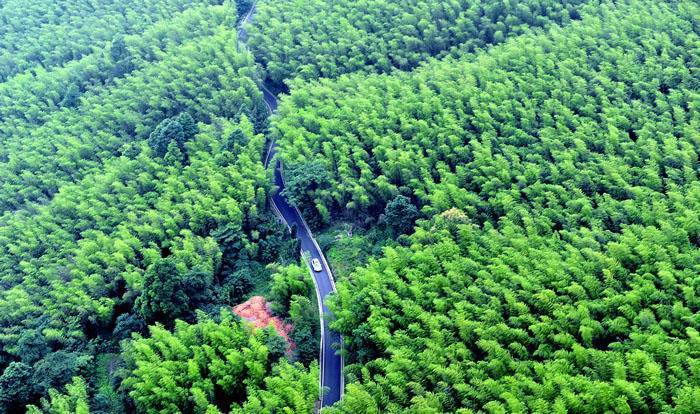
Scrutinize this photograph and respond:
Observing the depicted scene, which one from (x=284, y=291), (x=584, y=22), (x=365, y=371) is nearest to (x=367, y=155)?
(x=284, y=291)

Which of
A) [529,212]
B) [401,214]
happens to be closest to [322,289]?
[401,214]

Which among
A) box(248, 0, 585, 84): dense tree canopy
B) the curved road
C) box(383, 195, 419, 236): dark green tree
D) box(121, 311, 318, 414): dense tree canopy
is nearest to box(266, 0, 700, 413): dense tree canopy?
box(383, 195, 419, 236): dark green tree

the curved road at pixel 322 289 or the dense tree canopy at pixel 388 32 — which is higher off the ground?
the dense tree canopy at pixel 388 32

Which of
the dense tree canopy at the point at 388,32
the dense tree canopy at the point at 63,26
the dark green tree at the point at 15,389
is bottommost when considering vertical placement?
the dark green tree at the point at 15,389

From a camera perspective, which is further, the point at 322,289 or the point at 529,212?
the point at 322,289

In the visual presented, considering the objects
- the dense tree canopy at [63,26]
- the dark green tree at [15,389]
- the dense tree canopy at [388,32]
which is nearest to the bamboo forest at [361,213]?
the dark green tree at [15,389]

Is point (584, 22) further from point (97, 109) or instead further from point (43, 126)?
point (43, 126)

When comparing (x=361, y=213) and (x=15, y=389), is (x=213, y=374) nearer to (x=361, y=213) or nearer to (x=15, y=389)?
(x=15, y=389)

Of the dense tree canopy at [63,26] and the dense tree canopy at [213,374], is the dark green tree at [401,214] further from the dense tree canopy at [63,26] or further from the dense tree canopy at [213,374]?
the dense tree canopy at [63,26]
